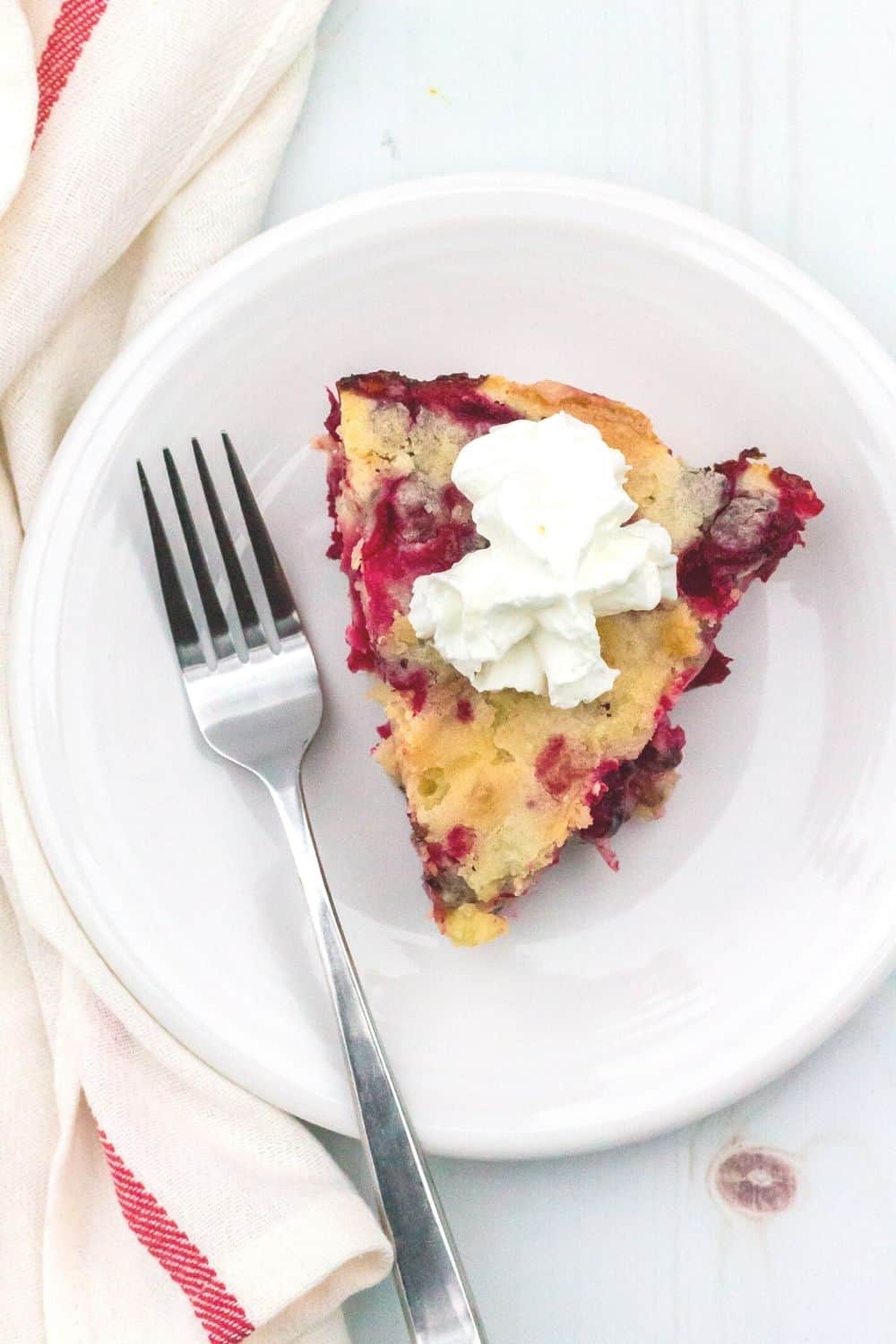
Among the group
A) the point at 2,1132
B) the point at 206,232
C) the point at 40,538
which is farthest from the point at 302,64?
the point at 2,1132

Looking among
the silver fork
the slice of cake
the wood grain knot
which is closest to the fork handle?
the silver fork

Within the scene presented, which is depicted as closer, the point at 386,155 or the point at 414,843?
the point at 414,843

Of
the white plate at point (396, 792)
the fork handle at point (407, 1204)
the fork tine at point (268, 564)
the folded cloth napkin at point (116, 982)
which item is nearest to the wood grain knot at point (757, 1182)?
the white plate at point (396, 792)

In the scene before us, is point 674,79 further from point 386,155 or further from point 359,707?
point 359,707

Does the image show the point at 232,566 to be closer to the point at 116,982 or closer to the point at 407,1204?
Result: the point at 116,982

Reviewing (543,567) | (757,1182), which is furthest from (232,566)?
(757,1182)

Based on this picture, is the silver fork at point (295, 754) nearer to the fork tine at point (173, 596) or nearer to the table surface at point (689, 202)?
the fork tine at point (173, 596)

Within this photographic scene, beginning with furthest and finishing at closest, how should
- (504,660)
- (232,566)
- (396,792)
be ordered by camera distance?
1. (396,792)
2. (232,566)
3. (504,660)
